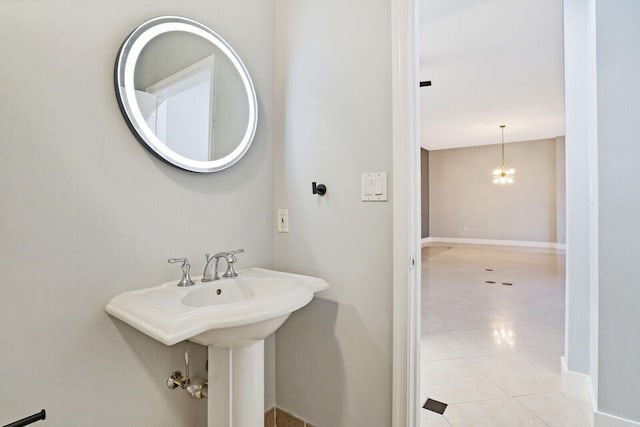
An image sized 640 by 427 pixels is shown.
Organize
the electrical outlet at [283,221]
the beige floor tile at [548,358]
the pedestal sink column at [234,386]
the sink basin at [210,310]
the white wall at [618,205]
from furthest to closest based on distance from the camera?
the beige floor tile at [548,358] < the electrical outlet at [283,221] < the white wall at [618,205] < the pedestal sink column at [234,386] < the sink basin at [210,310]

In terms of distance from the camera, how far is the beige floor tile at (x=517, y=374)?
1.75m

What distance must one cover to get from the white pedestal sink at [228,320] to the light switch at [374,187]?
0.41 m

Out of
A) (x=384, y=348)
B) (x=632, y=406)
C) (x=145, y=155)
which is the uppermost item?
(x=145, y=155)

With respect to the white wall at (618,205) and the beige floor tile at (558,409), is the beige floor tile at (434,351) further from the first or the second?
the white wall at (618,205)

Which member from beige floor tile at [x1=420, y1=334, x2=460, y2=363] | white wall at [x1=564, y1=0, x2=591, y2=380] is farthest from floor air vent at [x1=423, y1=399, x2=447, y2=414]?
white wall at [x1=564, y1=0, x2=591, y2=380]

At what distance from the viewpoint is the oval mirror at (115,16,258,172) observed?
105 cm

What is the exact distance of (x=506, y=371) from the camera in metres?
1.93

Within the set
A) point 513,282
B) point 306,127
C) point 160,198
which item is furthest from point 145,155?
point 513,282

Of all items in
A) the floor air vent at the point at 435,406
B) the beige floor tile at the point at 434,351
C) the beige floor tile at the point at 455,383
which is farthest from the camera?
the beige floor tile at the point at 434,351

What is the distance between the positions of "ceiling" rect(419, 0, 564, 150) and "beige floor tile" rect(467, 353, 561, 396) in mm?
2742

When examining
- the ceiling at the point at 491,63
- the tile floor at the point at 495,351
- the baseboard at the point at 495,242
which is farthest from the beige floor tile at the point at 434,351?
the baseboard at the point at 495,242

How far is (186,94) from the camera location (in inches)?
47.7

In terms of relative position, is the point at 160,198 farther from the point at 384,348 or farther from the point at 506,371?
the point at 506,371

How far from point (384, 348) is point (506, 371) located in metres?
1.33
